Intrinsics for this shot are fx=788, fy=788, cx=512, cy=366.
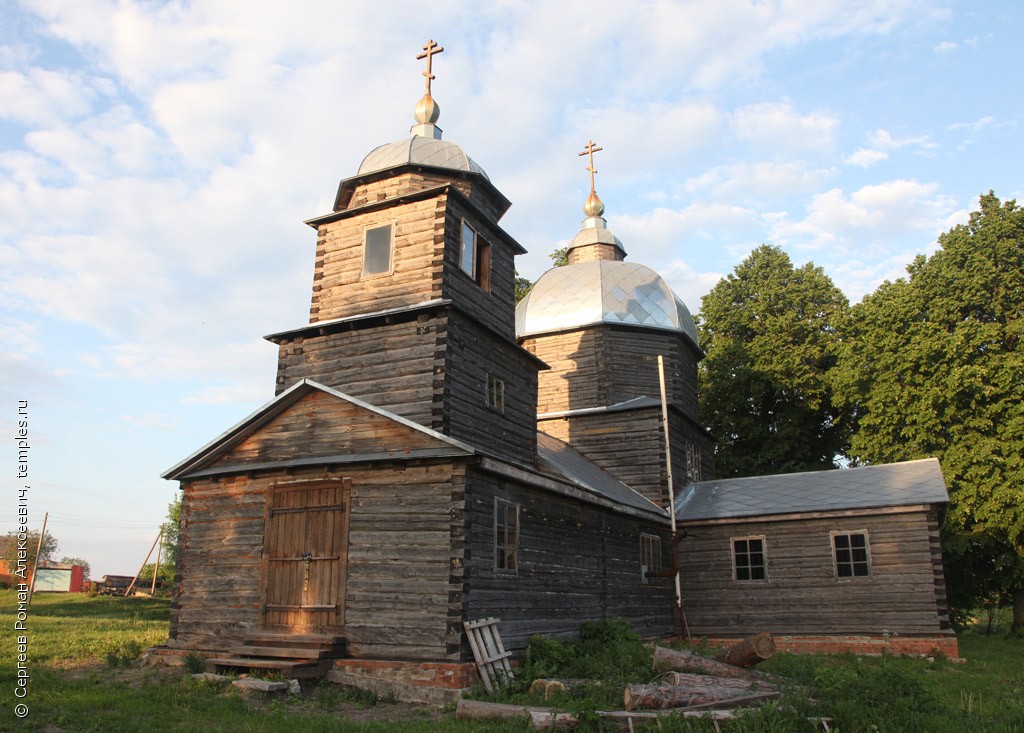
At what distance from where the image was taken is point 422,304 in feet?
46.3

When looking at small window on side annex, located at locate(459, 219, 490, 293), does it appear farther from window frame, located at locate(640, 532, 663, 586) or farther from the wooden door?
window frame, located at locate(640, 532, 663, 586)

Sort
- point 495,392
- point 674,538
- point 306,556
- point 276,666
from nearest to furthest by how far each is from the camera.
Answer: point 276,666, point 306,556, point 495,392, point 674,538

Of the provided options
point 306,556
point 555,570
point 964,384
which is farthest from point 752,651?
point 964,384

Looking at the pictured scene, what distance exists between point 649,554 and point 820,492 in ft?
17.0

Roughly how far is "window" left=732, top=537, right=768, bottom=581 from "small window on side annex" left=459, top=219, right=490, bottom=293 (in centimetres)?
1062

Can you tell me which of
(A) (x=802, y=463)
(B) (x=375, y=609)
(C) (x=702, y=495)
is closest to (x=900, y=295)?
(A) (x=802, y=463)

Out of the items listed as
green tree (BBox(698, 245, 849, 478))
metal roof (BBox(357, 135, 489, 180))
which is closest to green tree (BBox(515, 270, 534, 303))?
green tree (BBox(698, 245, 849, 478))

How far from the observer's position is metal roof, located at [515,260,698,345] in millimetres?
24500

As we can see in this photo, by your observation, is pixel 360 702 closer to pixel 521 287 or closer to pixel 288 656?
pixel 288 656

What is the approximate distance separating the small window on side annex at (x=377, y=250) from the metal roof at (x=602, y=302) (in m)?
9.73

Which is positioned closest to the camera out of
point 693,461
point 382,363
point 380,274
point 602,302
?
point 382,363

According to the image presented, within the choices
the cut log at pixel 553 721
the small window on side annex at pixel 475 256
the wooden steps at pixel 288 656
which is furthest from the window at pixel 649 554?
the cut log at pixel 553 721

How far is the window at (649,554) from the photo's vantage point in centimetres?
1969

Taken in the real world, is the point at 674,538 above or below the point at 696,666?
above
